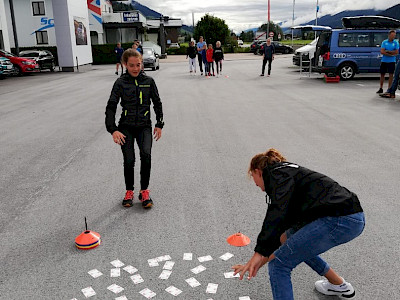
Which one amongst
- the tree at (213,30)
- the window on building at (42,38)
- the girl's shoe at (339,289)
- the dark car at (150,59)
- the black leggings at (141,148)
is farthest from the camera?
the tree at (213,30)

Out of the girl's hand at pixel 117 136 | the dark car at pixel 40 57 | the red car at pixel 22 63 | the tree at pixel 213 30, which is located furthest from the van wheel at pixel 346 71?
the tree at pixel 213 30

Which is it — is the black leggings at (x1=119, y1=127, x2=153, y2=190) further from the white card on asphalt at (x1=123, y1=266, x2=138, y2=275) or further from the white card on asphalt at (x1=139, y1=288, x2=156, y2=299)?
the white card on asphalt at (x1=139, y1=288, x2=156, y2=299)

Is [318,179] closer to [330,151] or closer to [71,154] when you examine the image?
[330,151]

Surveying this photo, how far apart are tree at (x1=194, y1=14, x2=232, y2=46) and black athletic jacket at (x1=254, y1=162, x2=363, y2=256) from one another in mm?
67668

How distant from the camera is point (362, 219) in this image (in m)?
2.49

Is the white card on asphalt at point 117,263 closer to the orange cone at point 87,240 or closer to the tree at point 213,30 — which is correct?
the orange cone at point 87,240

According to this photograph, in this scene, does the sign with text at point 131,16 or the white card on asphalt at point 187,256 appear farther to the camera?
the sign with text at point 131,16

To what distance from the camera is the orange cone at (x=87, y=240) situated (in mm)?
3787

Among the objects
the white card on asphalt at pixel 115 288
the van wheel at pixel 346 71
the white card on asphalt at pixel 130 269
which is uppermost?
the van wheel at pixel 346 71

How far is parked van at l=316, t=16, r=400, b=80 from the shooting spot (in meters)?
17.3

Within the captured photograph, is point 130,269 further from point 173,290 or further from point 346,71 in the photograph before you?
point 346,71

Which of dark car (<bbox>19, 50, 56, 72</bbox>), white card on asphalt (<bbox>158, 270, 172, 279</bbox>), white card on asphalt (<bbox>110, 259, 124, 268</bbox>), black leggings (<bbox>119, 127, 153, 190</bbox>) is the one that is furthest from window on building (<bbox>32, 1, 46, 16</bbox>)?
white card on asphalt (<bbox>158, 270, 172, 279</bbox>)

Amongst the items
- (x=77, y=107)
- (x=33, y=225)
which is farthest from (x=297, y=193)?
(x=77, y=107)

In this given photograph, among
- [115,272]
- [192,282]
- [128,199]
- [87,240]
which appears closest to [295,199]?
[192,282]
